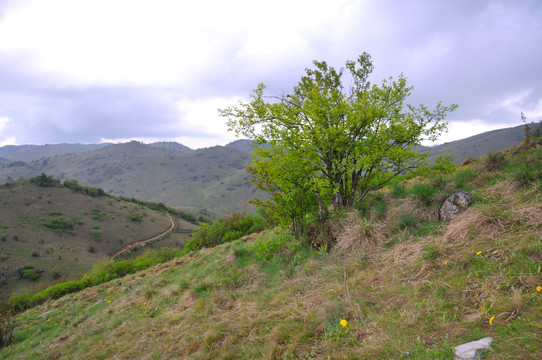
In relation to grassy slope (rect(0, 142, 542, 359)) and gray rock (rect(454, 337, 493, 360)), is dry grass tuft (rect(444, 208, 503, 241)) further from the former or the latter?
gray rock (rect(454, 337, 493, 360))

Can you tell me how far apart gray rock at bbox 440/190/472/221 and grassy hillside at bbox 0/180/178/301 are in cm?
5362

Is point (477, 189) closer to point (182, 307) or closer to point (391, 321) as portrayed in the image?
point (391, 321)

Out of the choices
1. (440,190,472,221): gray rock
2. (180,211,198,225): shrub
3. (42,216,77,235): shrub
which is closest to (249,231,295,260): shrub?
(440,190,472,221): gray rock

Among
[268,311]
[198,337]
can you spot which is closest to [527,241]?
[268,311]

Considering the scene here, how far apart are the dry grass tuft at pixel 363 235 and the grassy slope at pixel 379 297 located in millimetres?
24

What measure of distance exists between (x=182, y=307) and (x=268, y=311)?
9.36 ft

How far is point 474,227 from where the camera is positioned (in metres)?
4.43

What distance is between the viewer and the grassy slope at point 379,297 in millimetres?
2752

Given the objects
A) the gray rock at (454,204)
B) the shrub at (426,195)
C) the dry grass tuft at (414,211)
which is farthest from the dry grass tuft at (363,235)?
the gray rock at (454,204)

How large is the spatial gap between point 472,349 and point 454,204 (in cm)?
414

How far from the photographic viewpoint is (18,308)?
84.4 feet

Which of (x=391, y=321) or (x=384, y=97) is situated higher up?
(x=384, y=97)

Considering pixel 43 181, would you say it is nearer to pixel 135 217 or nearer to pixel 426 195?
pixel 135 217

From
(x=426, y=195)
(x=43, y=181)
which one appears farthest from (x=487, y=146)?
(x=43, y=181)
